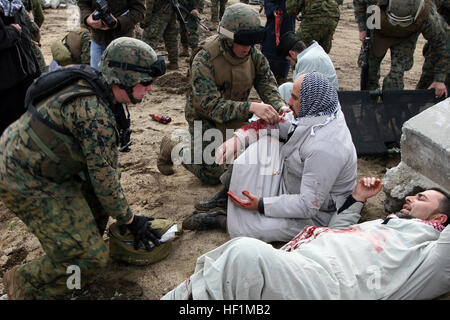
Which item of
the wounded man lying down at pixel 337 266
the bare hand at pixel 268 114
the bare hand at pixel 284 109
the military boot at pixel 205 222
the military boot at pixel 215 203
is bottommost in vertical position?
the military boot at pixel 215 203

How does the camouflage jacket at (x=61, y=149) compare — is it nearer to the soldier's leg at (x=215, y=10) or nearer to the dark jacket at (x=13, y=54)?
the dark jacket at (x=13, y=54)

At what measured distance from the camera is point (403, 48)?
461 cm

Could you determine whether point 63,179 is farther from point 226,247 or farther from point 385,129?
point 385,129

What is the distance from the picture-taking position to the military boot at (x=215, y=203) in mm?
3383

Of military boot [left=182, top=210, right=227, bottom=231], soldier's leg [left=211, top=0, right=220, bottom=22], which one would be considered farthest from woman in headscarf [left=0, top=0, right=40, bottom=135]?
soldier's leg [left=211, top=0, right=220, bottom=22]

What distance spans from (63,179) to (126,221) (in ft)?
1.43

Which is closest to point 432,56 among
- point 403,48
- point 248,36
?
point 403,48

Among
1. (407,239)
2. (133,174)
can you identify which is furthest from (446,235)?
(133,174)

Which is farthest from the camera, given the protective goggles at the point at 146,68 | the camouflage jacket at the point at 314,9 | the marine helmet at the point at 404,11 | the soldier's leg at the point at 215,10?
the soldier's leg at the point at 215,10

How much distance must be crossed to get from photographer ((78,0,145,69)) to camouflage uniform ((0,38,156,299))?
2.16 m

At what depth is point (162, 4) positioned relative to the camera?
261 inches

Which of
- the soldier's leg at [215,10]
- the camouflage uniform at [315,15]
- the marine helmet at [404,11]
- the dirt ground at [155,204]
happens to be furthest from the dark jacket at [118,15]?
the soldier's leg at [215,10]

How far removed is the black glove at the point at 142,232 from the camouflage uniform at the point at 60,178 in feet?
0.75

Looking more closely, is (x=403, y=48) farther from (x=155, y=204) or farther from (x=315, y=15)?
(x=155, y=204)
